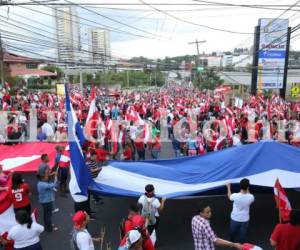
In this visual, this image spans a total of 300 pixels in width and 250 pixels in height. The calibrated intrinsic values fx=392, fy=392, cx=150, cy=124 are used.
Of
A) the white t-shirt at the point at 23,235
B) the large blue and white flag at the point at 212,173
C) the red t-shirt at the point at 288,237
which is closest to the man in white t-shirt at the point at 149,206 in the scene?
the large blue and white flag at the point at 212,173

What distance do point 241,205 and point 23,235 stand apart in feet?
11.0

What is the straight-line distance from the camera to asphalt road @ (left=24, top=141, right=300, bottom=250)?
7328 mm

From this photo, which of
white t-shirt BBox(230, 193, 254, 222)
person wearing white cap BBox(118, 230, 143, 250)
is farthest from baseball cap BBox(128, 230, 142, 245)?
white t-shirt BBox(230, 193, 254, 222)

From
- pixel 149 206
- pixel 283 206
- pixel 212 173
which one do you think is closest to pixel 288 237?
pixel 283 206

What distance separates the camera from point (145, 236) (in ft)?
16.1

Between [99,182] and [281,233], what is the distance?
3917mm

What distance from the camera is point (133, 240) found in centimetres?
454

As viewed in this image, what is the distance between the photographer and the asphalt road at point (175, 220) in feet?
24.0

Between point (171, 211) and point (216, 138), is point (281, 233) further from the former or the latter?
point (216, 138)

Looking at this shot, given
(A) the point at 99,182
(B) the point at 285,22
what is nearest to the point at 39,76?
(B) the point at 285,22

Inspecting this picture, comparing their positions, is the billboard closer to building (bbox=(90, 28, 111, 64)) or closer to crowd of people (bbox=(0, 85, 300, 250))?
building (bbox=(90, 28, 111, 64))

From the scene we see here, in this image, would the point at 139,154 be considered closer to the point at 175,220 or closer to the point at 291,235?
the point at 175,220

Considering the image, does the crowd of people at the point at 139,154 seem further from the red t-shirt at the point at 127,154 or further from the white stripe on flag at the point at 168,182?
the white stripe on flag at the point at 168,182

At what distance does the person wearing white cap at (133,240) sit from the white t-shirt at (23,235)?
5.14 ft
